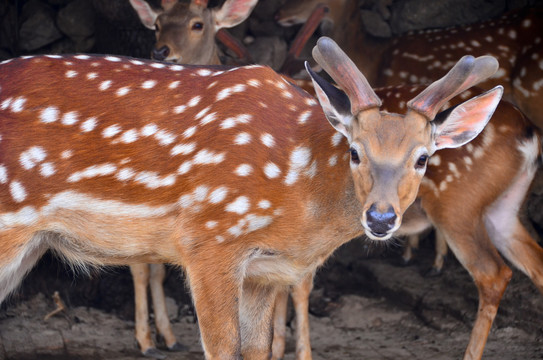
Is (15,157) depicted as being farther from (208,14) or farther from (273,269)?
(208,14)

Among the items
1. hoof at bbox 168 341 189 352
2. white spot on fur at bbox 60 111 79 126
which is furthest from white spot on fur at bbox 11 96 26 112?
hoof at bbox 168 341 189 352

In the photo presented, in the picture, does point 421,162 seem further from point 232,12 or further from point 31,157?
point 232,12

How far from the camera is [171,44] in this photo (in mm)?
5492

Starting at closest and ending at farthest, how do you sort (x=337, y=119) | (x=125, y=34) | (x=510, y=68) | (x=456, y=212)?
(x=337, y=119) → (x=456, y=212) → (x=510, y=68) → (x=125, y=34)

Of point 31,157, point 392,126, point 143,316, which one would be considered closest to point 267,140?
point 392,126

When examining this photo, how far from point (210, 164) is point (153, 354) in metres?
2.06

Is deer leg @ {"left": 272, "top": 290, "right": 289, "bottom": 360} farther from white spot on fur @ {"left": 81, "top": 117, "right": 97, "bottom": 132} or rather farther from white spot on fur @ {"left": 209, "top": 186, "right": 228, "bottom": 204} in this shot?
white spot on fur @ {"left": 81, "top": 117, "right": 97, "bottom": 132}

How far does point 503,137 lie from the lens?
448cm

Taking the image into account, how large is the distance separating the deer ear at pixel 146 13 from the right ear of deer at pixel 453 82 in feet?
10.0

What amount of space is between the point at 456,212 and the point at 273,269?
1.31 meters

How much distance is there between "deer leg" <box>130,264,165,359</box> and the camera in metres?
5.07

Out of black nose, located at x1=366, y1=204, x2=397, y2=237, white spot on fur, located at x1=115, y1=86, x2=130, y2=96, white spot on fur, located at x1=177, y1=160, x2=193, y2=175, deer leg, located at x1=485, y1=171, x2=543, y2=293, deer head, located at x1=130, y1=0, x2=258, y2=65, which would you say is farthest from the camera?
deer head, located at x1=130, y1=0, x2=258, y2=65

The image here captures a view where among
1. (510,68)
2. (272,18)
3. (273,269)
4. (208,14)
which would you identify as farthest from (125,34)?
(273,269)

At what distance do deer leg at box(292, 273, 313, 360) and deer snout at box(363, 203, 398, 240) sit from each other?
1.72 meters
